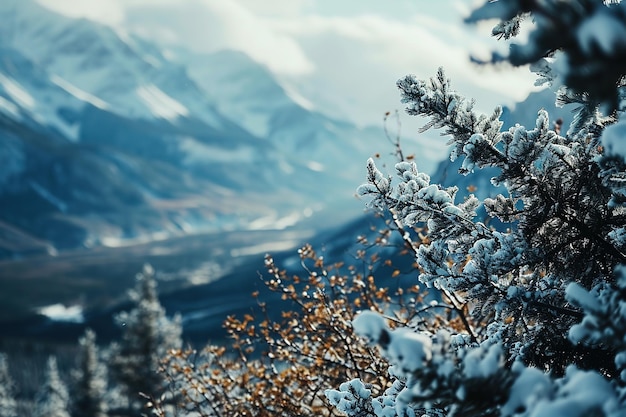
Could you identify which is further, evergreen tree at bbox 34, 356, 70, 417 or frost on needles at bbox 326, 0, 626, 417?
evergreen tree at bbox 34, 356, 70, 417

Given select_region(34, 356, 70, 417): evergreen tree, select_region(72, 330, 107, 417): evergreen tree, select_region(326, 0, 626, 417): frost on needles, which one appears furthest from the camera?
select_region(34, 356, 70, 417): evergreen tree

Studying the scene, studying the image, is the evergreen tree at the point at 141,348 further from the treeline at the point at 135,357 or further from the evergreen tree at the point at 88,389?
the evergreen tree at the point at 88,389

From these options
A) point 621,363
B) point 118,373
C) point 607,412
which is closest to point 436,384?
point 607,412

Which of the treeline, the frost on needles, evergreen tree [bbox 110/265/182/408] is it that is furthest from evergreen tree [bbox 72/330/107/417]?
the frost on needles

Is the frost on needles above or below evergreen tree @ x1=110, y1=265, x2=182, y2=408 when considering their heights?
below

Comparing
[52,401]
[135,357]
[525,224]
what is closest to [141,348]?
[135,357]

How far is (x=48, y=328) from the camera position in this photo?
18875 centimetres

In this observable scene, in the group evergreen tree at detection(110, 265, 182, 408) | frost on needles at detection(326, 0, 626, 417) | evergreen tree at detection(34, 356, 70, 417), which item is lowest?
frost on needles at detection(326, 0, 626, 417)

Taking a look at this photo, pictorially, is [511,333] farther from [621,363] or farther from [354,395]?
[621,363]

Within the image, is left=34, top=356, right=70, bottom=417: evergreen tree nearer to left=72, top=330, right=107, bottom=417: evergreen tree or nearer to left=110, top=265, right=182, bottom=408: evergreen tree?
left=72, top=330, right=107, bottom=417: evergreen tree

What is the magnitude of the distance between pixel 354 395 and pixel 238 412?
485 centimetres

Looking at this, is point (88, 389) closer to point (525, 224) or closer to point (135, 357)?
point (135, 357)

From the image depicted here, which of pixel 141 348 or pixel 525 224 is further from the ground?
pixel 141 348

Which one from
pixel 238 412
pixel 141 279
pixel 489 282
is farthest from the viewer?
pixel 141 279
